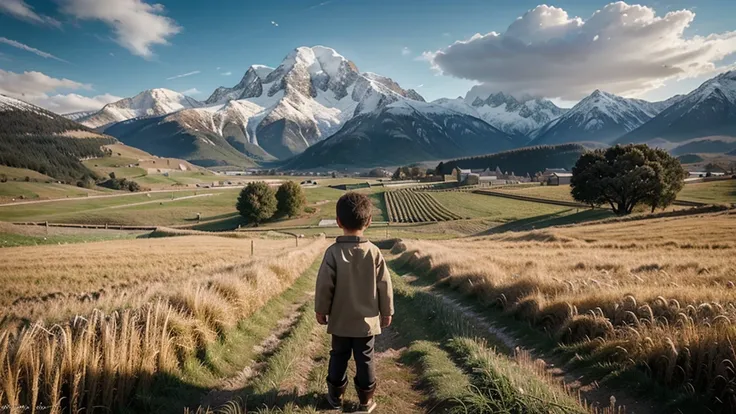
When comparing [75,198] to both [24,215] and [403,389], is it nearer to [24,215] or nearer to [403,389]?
[24,215]

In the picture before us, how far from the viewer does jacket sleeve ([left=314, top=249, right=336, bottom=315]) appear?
5.36m

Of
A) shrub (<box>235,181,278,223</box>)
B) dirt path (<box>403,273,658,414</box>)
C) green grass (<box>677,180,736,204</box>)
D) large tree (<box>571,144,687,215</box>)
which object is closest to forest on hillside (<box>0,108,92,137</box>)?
shrub (<box>235,181,278,223</box>)

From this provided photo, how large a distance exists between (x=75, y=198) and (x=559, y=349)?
93278 millimetres

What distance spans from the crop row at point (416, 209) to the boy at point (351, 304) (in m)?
74.2

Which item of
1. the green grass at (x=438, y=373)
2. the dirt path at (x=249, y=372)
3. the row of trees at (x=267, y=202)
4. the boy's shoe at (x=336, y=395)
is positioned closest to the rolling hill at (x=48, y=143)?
the row of trees at (x=267, y=202)

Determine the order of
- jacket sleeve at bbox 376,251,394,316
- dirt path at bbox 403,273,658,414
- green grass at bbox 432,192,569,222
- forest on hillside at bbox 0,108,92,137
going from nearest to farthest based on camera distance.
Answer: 1. dirt path at bbox 403,273,658,414
2. jacket sleeve at bbox 376,251,394,316
3. green grass at bbox 432,192,569,222
4. forest on hillside at bbox 0,108,92,137

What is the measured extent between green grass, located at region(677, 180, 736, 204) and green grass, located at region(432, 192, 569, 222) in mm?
26500

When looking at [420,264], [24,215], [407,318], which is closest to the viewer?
[407,318]

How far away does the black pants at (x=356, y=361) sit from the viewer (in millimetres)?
5166

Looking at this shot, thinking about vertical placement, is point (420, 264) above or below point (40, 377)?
below

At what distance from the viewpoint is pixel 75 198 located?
74688 mm

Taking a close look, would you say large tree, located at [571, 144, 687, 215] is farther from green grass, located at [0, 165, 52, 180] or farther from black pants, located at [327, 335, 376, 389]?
green grass, located at [0, 165, 52, 180]

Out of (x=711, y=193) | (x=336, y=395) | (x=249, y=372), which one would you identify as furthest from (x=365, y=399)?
(x=711, y=193)

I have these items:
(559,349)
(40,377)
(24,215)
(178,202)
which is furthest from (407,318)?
(178,202)
